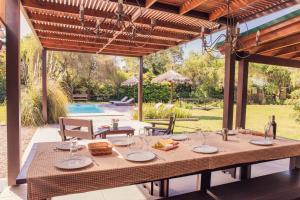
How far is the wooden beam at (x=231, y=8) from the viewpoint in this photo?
3118mm

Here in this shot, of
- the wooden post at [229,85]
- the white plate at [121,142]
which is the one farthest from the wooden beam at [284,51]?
the white plate at [121,142]

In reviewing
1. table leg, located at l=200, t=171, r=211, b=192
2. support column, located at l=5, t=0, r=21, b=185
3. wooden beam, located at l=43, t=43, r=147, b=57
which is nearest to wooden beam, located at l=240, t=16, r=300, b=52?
table leg, located at l=200, t=171, r=211, b=192

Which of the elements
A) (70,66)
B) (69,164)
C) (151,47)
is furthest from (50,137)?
(70,66)

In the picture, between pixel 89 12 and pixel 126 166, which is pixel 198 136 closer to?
pixel 126 166

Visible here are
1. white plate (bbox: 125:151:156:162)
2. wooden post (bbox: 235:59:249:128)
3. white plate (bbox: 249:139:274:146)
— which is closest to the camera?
white plate (bbox: 125:151:156:162)

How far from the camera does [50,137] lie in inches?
224

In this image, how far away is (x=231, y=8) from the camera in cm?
335

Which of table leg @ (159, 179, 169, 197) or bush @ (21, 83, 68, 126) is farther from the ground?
bush @ (21, 83, 68, 126)

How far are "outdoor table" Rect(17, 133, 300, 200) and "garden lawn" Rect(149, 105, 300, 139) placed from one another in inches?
181

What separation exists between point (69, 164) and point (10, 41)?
2094 mm

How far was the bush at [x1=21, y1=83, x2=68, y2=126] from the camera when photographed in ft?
23.3

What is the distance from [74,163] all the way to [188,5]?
2750 millimetres

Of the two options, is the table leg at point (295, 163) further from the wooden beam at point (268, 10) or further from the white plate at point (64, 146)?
the white plate at point (64, 146)

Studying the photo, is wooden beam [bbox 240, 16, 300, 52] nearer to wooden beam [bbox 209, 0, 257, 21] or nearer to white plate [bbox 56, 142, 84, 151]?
wooden beam [bbox 209, 0, 257, 21]
